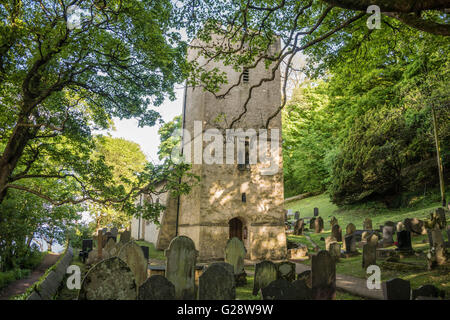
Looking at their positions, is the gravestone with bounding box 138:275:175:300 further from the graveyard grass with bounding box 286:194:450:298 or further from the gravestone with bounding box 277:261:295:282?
the graveyard grass with bounding box 286:194:450:298

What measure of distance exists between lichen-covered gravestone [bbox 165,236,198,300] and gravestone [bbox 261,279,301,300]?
Answer: 6.84 ft

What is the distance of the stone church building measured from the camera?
1427cm

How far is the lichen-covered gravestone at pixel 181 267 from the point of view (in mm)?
6285

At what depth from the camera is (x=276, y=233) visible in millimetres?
14953

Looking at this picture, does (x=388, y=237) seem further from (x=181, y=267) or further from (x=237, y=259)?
(x=181, y=267)

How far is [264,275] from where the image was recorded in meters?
7.27

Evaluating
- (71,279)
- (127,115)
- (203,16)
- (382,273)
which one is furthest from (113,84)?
(382,273)

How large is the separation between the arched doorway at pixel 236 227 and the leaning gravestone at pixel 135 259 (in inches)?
357

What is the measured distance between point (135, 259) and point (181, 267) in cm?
132

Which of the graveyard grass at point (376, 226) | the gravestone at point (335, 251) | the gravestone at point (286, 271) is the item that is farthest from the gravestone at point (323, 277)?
the gravestone at point (335, 251)

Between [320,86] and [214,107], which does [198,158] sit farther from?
[320,86]

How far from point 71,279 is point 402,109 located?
875 inches

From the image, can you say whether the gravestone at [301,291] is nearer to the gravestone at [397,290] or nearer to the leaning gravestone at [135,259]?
the gravestone at [397,290]

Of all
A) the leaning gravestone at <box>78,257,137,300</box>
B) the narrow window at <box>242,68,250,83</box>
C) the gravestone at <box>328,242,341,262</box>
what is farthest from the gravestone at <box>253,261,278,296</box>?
the narrow window at <box>242,68,250,83</box>
